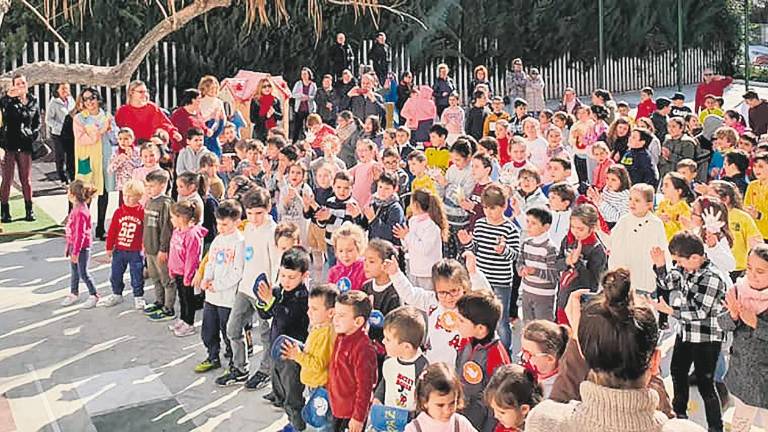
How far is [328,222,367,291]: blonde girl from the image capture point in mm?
5945

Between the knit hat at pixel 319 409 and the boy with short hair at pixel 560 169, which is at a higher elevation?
the boy with short hair at pixel 560 169

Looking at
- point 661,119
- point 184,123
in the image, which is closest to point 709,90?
point 661,119

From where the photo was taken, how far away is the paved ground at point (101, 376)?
5.96m

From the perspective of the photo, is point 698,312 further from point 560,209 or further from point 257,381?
point 257,381

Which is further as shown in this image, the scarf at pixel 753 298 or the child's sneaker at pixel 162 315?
the child's sneaker at pixel 162 315

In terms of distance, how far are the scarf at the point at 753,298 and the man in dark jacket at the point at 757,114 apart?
28.9 ft

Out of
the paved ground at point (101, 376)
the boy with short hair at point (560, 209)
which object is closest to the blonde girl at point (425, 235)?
the boy with short hair at point (560, 209)

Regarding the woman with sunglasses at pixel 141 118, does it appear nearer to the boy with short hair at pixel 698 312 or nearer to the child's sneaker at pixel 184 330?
the child's sneaker at pixel 184 330

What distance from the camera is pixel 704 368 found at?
536 centimetres

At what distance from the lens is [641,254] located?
21.4ft

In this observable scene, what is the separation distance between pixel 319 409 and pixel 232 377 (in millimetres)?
1656

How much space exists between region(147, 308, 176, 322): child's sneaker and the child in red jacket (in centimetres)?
348

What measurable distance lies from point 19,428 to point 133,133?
527cm

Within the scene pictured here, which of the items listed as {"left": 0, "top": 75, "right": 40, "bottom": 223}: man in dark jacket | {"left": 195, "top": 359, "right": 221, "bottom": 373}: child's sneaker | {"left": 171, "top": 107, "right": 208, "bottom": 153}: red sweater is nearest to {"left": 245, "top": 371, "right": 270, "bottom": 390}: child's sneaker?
{"left": 195, "top": 359, "right": 221, "bottom": 373}: child's sneaker
